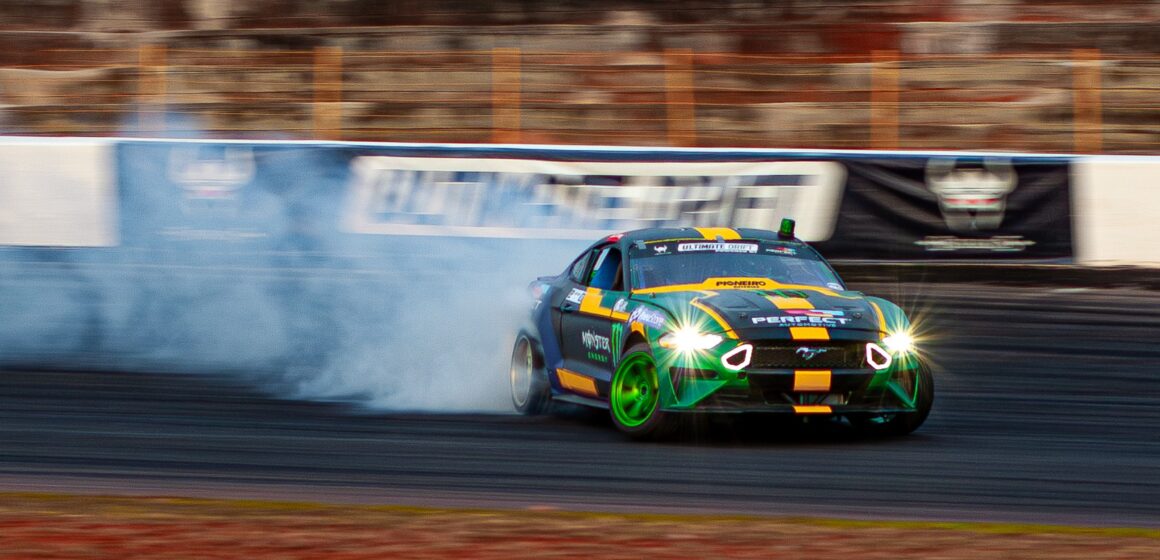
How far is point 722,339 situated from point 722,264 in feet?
3.86

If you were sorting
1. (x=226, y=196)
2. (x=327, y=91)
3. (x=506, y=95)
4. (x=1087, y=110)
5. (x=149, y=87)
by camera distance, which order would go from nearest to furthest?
(x=226, y=196) < (x=1087, y=110) < (x=506, y=95) < (x=327, y=91) < (x=149, y=87)

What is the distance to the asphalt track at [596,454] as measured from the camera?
6.52m

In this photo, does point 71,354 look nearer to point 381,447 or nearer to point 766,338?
point 381,447

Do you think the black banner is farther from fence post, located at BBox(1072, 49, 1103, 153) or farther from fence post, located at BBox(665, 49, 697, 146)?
fence post, located at BBox(665, 49, 697, 146)

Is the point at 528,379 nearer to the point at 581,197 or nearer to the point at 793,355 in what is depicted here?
the point at 793,355

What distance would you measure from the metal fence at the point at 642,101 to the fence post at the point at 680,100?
0.07 feet

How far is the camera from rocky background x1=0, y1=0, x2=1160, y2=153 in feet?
68.4

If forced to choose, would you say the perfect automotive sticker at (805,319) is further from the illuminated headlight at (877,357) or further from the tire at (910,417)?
the tire at (910,417)

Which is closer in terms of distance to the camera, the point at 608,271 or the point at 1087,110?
the point at 608,271

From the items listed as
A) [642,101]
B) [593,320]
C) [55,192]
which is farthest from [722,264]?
[642,101]

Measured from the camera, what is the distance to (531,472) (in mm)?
7164

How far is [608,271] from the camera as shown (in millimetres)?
9297

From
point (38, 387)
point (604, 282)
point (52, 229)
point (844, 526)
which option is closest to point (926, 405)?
point (604, 282)

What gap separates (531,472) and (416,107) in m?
14.9
